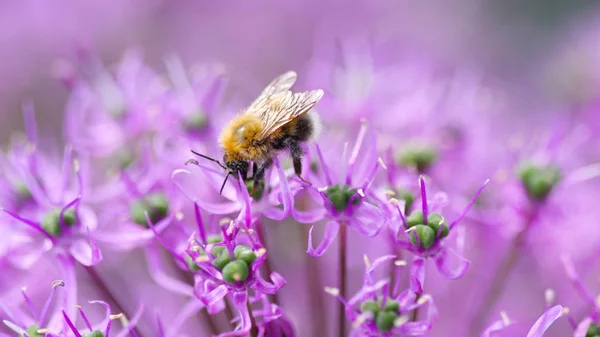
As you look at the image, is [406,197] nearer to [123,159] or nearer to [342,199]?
[342,199]

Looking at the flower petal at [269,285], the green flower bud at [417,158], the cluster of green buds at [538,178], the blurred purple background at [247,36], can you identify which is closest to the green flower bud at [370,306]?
the flower petal at [269,285]

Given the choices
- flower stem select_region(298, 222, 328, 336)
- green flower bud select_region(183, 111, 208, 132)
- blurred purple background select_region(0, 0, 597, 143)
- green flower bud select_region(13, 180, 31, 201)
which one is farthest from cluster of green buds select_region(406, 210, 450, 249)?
blurred purple background select_region(0, 0, 597, 143)

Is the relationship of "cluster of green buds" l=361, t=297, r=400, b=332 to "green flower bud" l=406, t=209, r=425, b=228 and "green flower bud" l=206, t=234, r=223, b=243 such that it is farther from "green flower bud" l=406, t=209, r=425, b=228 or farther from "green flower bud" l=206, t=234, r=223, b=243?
"green flower bud" l=206, t=234, r=223, b=243

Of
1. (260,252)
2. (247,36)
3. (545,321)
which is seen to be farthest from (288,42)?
(545,321)

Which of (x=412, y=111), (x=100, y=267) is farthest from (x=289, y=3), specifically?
(x=100, y=267)

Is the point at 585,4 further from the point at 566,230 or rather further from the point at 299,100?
the point at 299,100
